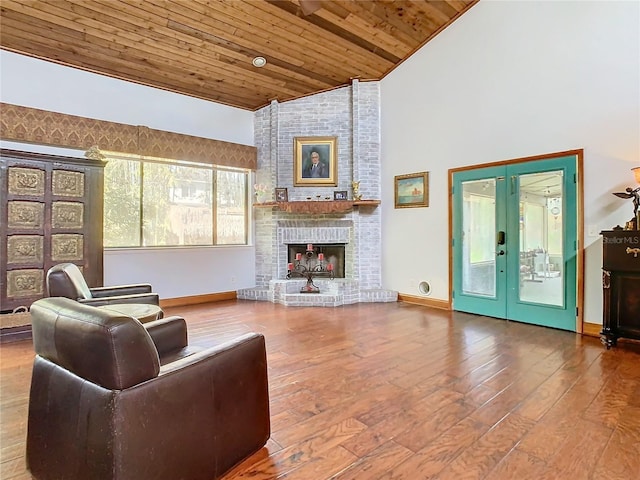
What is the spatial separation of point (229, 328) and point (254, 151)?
11.3 ft

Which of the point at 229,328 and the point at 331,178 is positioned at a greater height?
the point at 331,178

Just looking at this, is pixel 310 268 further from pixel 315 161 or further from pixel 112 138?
pixel 112 138

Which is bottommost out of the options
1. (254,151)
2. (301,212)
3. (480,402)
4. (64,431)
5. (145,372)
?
(480,402)

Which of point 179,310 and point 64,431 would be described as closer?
point 64,431

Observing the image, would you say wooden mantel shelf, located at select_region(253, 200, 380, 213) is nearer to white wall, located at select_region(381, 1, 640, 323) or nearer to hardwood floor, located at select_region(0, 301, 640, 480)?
white wall, located at select_region(381, 1, 640, 323)

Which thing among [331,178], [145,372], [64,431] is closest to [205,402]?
[145,372]

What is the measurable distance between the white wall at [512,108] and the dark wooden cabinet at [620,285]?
38 centimetres

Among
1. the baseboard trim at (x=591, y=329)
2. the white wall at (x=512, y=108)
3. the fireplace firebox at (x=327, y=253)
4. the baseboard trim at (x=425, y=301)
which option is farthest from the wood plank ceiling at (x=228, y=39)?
the baseboard trim at (x=591, y=329)

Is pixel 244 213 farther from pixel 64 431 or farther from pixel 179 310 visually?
pixel 64 431

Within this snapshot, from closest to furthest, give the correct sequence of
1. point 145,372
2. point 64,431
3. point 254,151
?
point 145,372, point 64,431, point 254,151

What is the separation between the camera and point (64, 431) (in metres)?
1.45

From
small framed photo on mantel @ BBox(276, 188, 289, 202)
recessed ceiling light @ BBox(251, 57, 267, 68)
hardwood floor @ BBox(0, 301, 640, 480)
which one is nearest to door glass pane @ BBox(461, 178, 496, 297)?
hardwood floor @ BBox(0, 301, 640, 480)

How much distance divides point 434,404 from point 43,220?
168 inches

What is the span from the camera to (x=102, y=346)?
49.6 inches
